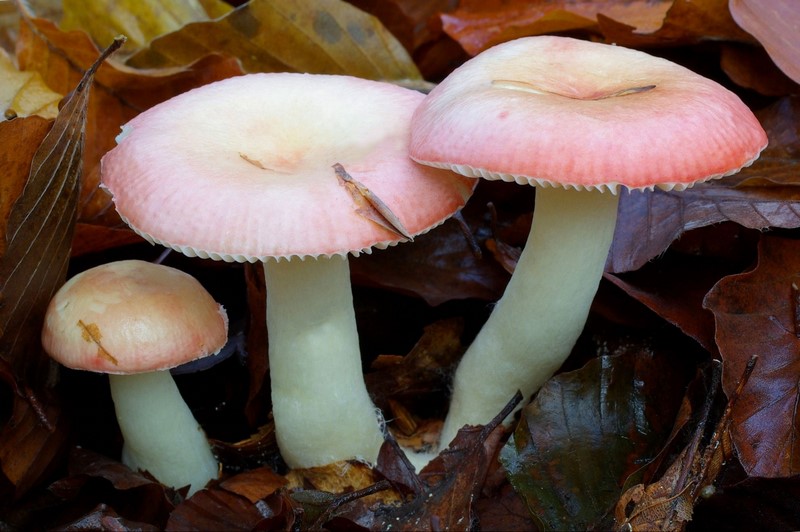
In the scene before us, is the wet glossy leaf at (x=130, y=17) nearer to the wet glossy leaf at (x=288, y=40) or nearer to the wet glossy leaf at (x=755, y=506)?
the wet glossy leaf at (x=288, y=40)

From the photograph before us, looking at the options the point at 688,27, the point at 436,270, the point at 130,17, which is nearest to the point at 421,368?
the point at 436,270

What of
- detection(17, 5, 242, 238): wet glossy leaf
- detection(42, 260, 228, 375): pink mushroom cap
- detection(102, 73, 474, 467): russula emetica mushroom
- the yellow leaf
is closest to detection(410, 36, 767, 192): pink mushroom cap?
detection(102, 73, 474, 467): russula emetica mushroom

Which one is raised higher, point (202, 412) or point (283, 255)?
point (283, 255)

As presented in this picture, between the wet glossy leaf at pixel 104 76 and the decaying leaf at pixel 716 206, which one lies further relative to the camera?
the wet glossy leaf at pixel 104 76

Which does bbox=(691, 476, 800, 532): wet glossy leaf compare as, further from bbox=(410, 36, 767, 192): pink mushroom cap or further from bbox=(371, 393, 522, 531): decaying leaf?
bbox=(410, 36, 767, 192): pink mushroom cap

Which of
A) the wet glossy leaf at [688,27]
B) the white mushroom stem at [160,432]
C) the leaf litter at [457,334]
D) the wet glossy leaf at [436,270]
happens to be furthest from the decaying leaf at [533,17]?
the white mushroom stem at [160,432]

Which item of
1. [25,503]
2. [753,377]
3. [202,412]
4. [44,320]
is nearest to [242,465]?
[202,412]

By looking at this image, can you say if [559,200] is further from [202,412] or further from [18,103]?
[18,103]
